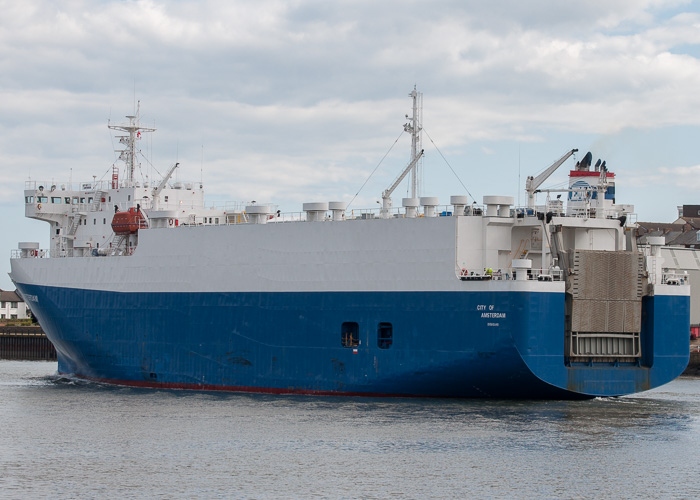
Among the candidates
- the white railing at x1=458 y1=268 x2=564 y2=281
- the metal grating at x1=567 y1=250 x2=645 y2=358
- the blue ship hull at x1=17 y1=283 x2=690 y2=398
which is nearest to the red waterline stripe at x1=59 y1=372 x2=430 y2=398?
the blue ship hull at x1=17 y1=283 x2=690 y2=398

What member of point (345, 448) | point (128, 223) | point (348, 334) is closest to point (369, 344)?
point (348, 334)

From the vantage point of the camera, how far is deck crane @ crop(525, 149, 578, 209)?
36.1 m

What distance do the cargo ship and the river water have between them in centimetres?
123

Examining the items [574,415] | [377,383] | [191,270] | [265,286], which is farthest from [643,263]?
[191,270]

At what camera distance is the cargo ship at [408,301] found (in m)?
33.6

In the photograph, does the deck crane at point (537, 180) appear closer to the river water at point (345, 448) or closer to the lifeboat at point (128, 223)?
the river water at point (345, 448)

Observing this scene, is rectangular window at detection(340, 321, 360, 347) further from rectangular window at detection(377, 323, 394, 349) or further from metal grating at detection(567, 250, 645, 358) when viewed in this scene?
metal grating at detection(567, 250, 645, 358)

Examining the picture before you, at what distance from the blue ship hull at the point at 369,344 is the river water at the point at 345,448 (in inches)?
32.2

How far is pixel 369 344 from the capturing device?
3553 centimetres

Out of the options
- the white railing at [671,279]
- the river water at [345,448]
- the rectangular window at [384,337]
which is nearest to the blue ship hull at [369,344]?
the rectangular window at [384,337]

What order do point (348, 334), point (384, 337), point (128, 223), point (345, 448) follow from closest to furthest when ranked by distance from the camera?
point (345, 448)
point (384, 337)
point (348, 334)
point (128, 223)

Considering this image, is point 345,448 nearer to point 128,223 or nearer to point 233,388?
point 233,388

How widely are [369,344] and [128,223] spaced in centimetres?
1210

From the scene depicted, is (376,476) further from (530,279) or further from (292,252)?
(292,252)
